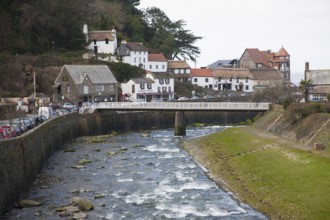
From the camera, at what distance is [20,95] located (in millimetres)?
99562

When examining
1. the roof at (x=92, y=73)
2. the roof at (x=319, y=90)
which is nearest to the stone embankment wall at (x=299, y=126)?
the roof at (x=319, y=90)

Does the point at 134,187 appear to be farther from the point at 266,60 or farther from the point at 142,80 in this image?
the point at 266,60

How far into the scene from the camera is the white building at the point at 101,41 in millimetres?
133125

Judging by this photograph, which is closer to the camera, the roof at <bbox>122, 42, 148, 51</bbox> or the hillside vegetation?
the hillside vegetation

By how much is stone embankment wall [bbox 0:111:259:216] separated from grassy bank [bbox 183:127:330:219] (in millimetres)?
19722

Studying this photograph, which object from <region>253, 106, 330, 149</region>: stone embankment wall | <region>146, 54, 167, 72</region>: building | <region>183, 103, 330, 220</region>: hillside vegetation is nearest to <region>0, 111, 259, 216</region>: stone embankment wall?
<region>183, 103, 330, 220</region>: hillside vegetation

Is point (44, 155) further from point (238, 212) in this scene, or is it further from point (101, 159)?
point (238, 212)

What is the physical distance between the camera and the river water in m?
37.5

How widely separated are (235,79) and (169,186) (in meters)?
116

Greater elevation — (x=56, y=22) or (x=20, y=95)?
(x=56, y=22)

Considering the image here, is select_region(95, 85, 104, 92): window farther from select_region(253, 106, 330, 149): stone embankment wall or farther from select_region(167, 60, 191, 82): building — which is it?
select_region(253, 106, 330, 149): stone embankment wall

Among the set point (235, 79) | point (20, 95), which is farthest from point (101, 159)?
point (235, 79)

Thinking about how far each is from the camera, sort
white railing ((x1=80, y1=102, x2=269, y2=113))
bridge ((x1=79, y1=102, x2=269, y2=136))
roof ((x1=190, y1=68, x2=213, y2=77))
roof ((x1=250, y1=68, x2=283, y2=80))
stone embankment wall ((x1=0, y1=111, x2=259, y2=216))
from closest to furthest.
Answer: stone embankment wall ((x1=0, y1=111, x2=259, y2=216)) → white railing ((x1=80, y1=102, x2=269, y2=113)) → bridge ((x1=79, y1=102, x2=269, y2=136)) → roof ((x1=190, y1=68, x2=213, y2=77)) → roof ((x1=250, y1=68, x2=283, y2=80))

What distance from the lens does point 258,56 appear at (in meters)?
172
